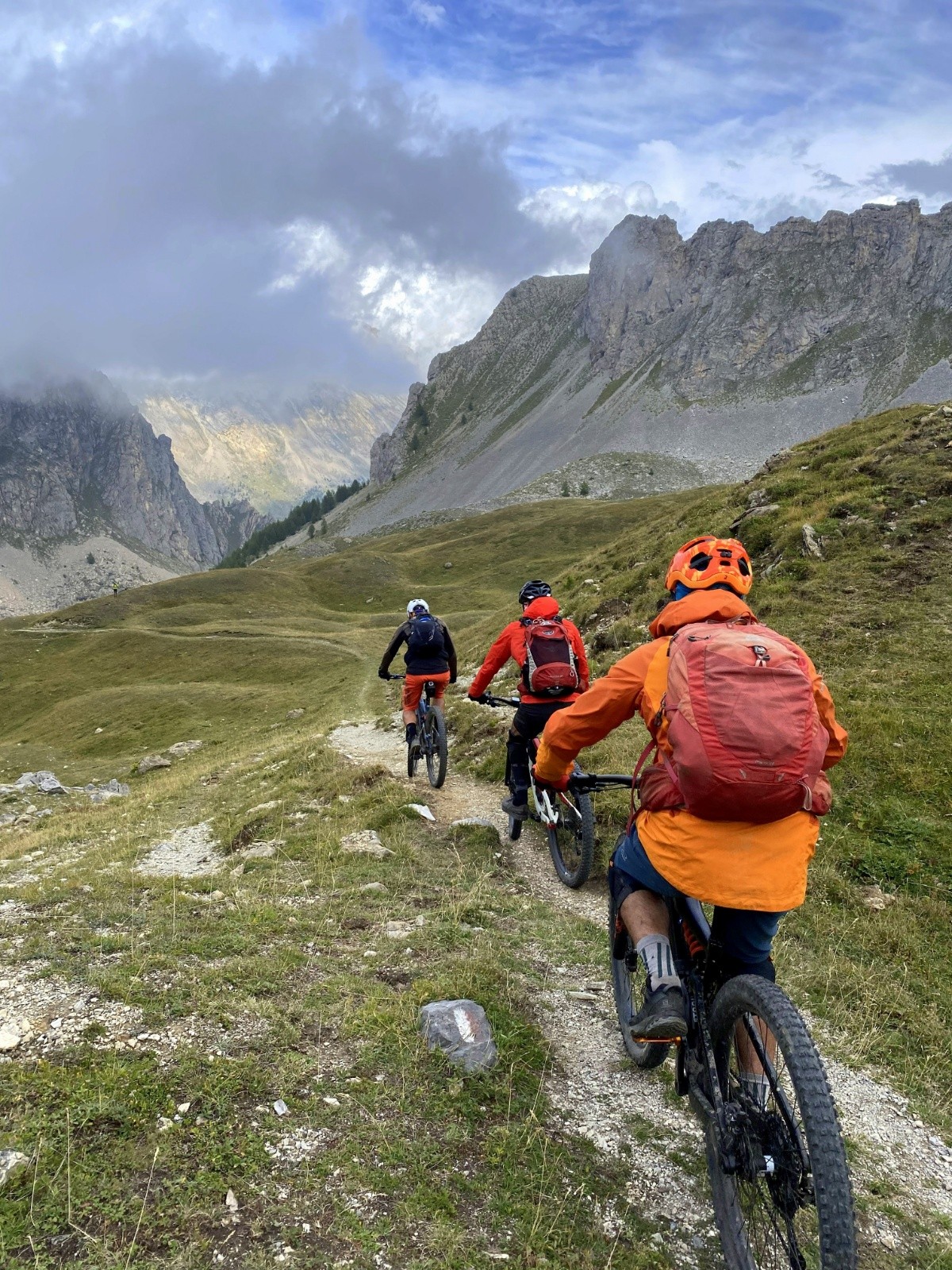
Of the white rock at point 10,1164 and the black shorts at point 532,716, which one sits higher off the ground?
the black shorts at point 532,716

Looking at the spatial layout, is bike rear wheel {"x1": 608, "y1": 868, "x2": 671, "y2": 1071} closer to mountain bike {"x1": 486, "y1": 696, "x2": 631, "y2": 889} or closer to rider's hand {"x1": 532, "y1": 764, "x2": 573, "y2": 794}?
rider's hand {"x1": 532, "y1": 764, "x2": 573, "y2": 794}

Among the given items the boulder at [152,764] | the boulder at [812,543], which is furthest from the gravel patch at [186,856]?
the boulder at [152,764]

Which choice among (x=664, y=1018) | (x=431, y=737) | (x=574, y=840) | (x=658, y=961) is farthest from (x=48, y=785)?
(x=664, y=1018)

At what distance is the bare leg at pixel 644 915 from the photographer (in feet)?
15.2

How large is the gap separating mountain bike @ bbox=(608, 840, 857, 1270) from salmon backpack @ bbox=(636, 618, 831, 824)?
104 centimetres

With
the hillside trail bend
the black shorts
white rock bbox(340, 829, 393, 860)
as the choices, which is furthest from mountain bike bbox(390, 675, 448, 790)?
the hillside trail bend

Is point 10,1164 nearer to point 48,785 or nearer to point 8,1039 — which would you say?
point 8,1039

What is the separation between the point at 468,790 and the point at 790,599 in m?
9.31

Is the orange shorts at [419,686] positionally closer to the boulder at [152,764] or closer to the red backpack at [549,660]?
the red backpack at [549,660]

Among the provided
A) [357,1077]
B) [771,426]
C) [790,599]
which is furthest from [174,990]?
[771,426]

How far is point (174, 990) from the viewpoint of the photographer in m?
5.43

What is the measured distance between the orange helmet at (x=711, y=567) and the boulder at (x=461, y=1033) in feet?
12.2

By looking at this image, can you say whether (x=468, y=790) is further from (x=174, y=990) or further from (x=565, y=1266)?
(x=565, y=1266)

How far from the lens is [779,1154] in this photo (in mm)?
3504
